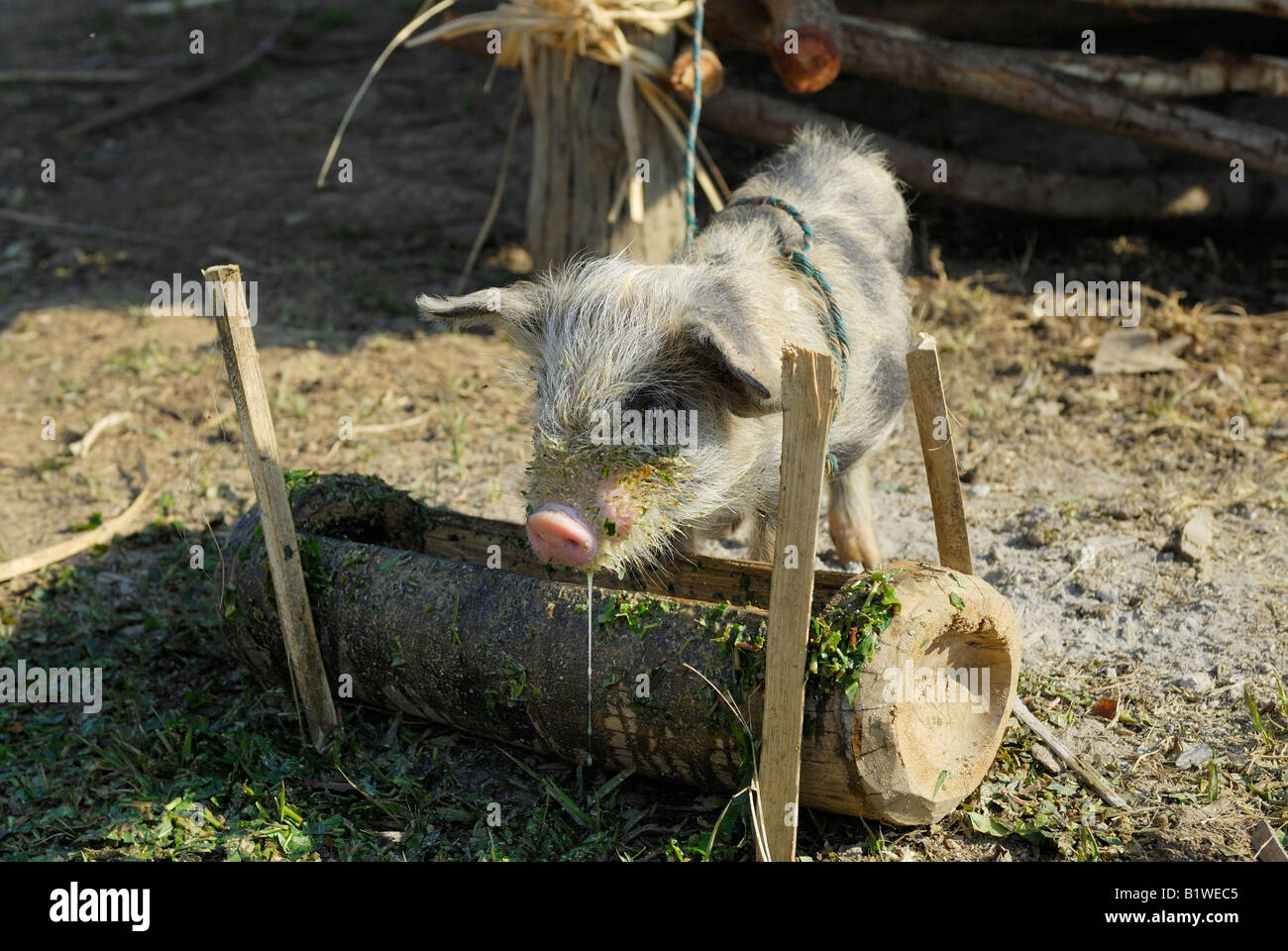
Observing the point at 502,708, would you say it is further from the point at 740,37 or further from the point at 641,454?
the point at 740,37

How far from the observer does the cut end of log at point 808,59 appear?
4836mm

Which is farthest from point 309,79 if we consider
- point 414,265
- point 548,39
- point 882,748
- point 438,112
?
point 882,748

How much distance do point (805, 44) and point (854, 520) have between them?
193 centimetres

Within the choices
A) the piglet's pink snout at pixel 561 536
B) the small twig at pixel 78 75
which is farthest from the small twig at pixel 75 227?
the piglet's pink snout at pixel 561 536

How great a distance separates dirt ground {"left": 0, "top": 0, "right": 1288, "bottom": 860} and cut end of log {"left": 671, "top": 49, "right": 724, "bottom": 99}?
1568mm

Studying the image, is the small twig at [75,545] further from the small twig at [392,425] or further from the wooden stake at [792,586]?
the wooden stake at [792,586]

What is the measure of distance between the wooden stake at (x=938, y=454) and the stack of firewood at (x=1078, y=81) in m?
2.70

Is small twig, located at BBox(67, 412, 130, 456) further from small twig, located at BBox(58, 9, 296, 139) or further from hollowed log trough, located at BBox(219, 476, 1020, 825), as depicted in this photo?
small twig, located at BBox(58, 9, 296, 139)

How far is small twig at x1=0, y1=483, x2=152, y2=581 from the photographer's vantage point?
14.6 feet

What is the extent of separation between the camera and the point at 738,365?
9.91 feet

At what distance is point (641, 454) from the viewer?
3.16m

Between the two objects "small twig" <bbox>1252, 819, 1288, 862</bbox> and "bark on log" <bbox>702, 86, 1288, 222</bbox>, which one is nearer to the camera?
"small twig" <bbox>1252, 819, 1288, 862</bbox>

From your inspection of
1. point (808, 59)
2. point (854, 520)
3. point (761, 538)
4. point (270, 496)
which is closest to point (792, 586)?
point (761, 538)

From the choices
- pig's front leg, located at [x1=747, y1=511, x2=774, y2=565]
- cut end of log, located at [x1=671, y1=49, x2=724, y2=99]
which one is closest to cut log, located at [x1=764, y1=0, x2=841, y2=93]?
cut end of log, located at [x1=671, y1=49, x2=724, y2=99]
